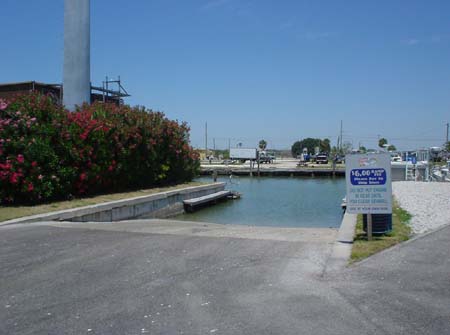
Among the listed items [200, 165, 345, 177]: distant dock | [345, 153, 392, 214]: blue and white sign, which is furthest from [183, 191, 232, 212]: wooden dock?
[200, 165, 345, 177]: distant dock

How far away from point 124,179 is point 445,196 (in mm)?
13213

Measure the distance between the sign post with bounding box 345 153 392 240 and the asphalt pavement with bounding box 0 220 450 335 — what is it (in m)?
0.93

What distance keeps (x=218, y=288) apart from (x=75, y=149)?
12.7 metres

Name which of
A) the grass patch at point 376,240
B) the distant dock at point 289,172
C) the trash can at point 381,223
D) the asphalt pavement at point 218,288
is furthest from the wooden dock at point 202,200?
the distant dock at point 289,172

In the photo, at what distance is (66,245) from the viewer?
32.2ft

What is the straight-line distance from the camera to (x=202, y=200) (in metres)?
26.0

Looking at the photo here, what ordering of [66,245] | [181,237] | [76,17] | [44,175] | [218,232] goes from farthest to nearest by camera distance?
[76,17] → [44,175] → [218,232] → [181,237] → [66,245]

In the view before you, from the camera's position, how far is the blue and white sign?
9.66 m

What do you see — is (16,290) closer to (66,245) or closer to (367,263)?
(66,245)

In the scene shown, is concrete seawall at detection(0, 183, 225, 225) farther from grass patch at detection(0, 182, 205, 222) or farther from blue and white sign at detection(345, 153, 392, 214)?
blue and white sign at detection(345, 153, 392, 214)

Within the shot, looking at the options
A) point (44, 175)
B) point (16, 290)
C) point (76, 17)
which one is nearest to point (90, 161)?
point (44, 175)

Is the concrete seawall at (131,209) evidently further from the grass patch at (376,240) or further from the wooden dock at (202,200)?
the grass patch at (376,240)

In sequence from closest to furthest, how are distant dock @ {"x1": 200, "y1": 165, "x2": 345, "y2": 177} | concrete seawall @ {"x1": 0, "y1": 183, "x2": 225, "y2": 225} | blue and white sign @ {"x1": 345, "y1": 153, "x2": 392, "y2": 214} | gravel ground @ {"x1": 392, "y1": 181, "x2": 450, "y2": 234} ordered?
blue and white sign @ {"x1": 345, "y1": 153, "x2": 392, "y2": 214}, gravel ground @ {"x1": 392, "y1": 181, "x2": 450, "y2": 234}, concrete seawall @ {"x1": 0, "y1": 183, "x2": 225, "y2": 225}, distant dock @ {"x1": 200, "y1": 165, "x2": 345, "y2": 177}

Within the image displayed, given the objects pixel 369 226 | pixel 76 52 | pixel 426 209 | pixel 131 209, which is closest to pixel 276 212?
pixel 131 209
